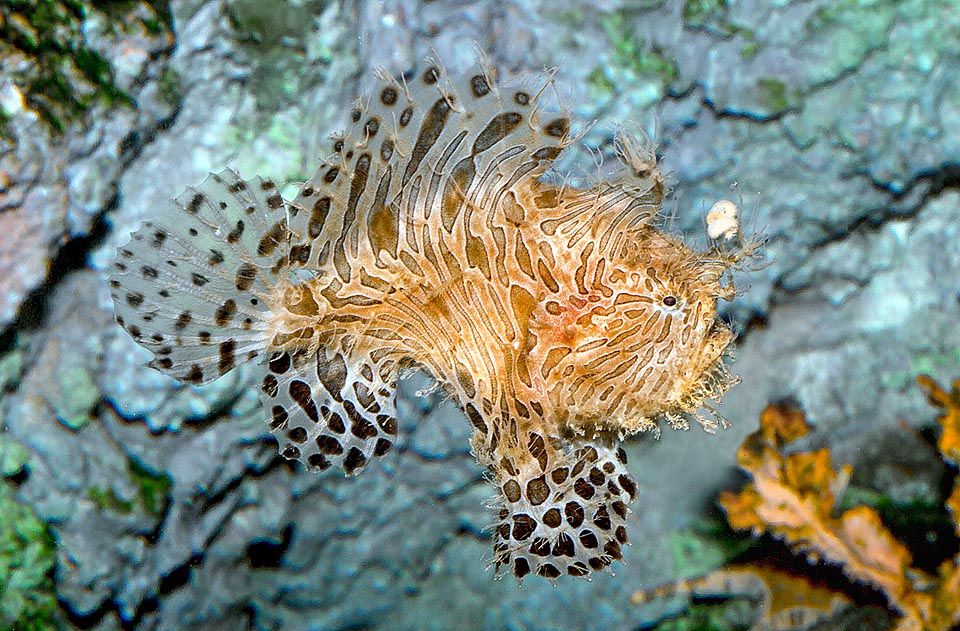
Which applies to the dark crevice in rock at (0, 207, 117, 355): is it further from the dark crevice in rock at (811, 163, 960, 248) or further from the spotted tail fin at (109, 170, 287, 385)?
the dark crevice in rock at (811, 163, 960, 248)

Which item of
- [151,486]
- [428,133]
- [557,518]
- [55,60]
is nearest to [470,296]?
[428,133]

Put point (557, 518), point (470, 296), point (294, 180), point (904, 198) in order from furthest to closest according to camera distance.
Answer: point (904, 198) < point (294, 180) < point (557, 518) < point (470, 296)

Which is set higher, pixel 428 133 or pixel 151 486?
pixel 428 133

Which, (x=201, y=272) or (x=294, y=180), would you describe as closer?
(x=201, y=272)

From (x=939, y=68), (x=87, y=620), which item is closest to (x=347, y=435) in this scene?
(x=87, y=620)

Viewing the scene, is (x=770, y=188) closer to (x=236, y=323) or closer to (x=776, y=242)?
(x=776, y=242)

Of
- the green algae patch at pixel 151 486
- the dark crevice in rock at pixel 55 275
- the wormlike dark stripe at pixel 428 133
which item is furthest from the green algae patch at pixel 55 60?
the green algae patch at pixel 151 486

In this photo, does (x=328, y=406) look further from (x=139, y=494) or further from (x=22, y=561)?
(x=22, y=561)

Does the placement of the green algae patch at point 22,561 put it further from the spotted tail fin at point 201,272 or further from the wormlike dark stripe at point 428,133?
the wormlike dark stripe at point 428,133
